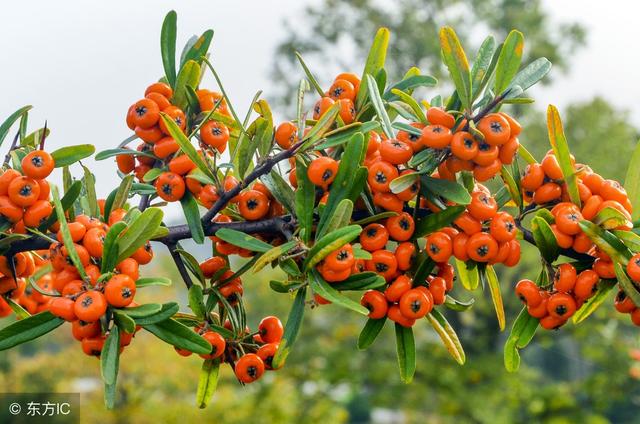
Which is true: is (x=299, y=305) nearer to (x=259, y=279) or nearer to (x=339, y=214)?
(x=339, y=214)

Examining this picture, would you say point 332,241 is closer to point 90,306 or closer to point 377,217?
point 377,217

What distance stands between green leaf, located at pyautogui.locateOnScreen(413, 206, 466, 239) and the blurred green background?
9.22 metres

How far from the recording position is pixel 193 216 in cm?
98

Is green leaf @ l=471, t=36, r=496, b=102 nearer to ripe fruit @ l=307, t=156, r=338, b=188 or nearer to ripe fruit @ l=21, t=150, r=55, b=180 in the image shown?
ripe fruit @ l=307, t=156, r=338, b=188

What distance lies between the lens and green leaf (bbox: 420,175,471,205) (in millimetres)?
897

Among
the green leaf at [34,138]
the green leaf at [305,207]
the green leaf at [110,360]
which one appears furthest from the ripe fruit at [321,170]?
the green leaf at [34,138]

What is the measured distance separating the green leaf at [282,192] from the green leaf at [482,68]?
28 centimetres

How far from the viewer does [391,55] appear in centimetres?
1314

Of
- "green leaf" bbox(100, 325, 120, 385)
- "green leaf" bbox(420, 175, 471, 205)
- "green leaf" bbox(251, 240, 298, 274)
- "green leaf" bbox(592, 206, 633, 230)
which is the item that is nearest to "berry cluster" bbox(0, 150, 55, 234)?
"green leaf" bbox(100, 325, 120, 385)

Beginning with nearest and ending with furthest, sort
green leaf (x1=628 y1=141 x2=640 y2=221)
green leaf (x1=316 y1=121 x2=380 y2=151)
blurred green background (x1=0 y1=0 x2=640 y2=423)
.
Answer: green leaf (x1=316 y1=121 x2=380 y2=151), green leaf (x1=628 y1=141 x2=640 y2=221), blurred green background (x1=0 y1=0 x2=640 y2=423)

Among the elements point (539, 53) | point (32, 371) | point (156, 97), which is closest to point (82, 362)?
point (32, 371)

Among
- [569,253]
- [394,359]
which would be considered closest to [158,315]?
[569,253]

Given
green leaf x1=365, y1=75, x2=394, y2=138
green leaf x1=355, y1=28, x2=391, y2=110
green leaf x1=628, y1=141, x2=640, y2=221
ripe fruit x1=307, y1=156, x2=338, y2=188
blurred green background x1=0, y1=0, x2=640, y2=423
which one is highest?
green leaf x1=355, y1=28, x2=391, y2=110

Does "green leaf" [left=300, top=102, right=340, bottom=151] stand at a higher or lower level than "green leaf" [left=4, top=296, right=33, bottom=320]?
higher
